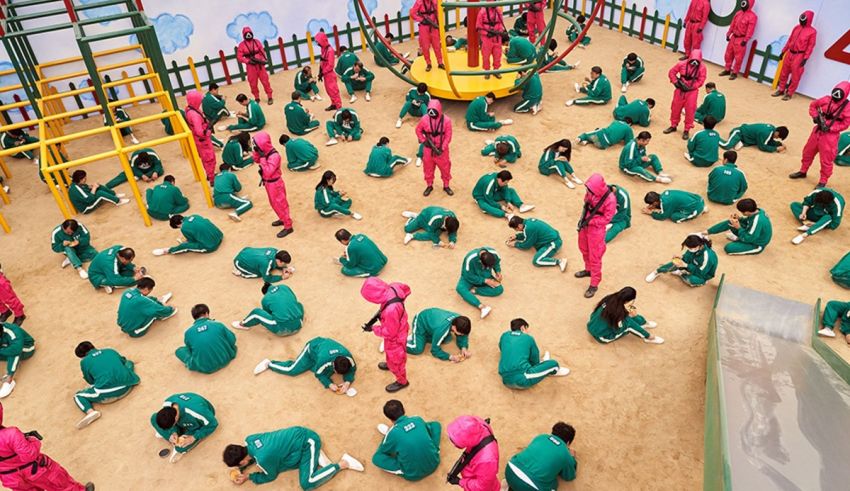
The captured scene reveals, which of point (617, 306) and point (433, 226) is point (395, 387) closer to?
point (617, 306)

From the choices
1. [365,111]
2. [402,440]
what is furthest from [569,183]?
[402,440]

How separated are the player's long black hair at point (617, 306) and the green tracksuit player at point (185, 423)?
4683 mm

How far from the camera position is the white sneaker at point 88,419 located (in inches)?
258

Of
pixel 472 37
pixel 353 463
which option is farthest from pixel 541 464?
pixel 472 37

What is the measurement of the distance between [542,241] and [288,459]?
4728 mm

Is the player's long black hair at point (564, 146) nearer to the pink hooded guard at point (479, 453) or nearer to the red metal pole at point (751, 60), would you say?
the pink hooded guard at point (479, 453)

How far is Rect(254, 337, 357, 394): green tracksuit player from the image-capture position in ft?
21.6

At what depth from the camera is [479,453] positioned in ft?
16.0

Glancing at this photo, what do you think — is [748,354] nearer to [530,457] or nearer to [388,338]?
[530,457]

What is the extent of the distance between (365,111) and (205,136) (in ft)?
13.2

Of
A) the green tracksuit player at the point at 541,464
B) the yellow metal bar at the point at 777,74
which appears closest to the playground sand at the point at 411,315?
the green tracksuit player at the point at 541,464

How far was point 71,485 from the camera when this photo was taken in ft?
18.9

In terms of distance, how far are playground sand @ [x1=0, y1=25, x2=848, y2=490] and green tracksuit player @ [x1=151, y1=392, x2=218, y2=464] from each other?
141mm

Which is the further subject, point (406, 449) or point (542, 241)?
point (542, 241)
